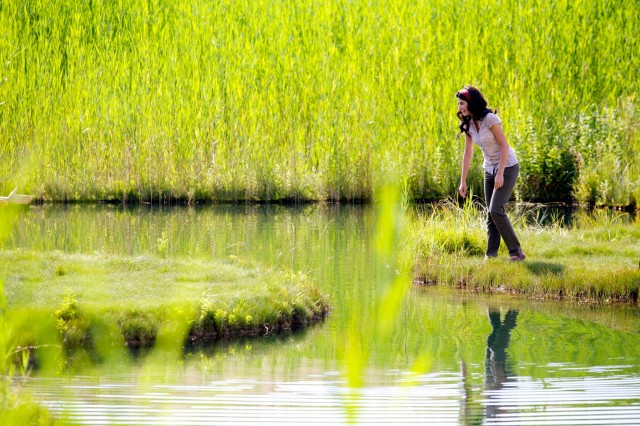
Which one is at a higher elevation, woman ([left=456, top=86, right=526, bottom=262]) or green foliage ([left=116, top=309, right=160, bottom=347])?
woman ([left=456, top=86, right=526, bottom=262])

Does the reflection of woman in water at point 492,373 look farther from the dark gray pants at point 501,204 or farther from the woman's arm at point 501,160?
the woman's arm at point 501,160

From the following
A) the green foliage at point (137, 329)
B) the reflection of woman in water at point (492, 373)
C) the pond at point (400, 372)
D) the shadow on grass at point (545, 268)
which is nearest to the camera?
the pond at point (400, 372)

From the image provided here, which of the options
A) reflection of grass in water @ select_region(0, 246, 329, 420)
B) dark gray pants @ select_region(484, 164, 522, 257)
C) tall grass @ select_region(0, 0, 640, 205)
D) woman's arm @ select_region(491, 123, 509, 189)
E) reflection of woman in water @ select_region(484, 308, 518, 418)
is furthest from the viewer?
tall grass @ select_region(0, 0, 640, 205)

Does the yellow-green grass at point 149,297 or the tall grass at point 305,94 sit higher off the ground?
the tall grass at point 305,94

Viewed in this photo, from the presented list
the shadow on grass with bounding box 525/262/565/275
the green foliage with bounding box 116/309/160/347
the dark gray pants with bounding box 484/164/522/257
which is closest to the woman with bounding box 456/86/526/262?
the dark gray pants with bounding box 484/164/522/257

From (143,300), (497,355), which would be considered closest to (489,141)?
(497,355)

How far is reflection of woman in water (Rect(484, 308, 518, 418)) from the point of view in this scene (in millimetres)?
7512

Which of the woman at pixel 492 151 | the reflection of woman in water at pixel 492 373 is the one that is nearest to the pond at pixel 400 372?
the reflection of woman in water at pixel 492 373

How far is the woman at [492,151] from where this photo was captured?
35.9ft

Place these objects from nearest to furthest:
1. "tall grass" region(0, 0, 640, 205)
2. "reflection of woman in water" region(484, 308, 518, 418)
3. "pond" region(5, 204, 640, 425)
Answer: "pond" region(5, 204, 640, 425)
"reflection of woman in water" region(484, 308, 518, 418)
"tall grass" region(0, 0, 640, 205)

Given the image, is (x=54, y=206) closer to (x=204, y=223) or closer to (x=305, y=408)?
(x=204, y=223)

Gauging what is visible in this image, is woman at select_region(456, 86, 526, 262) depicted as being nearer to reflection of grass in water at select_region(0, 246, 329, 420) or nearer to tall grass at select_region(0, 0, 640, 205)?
reflection of grass in water at select_region(0, 246, 329, 420)

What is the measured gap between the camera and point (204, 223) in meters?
18.6

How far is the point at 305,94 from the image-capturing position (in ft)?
79.2
